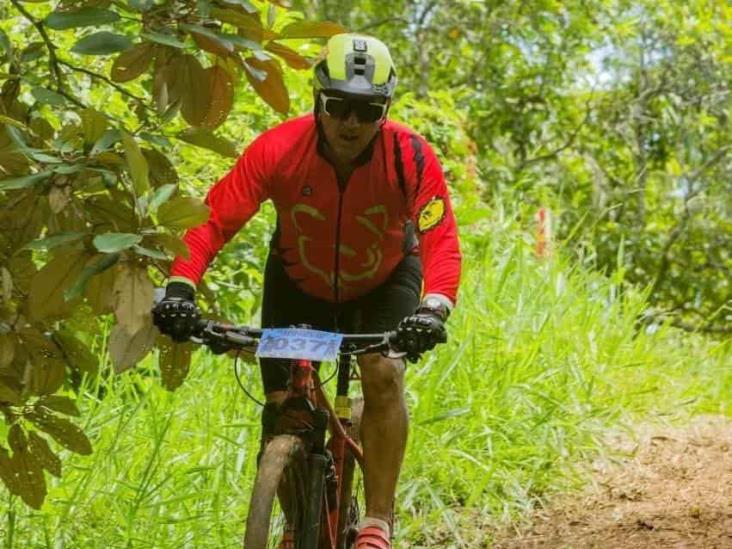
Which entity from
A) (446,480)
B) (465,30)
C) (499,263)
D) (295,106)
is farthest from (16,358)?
(465,30)

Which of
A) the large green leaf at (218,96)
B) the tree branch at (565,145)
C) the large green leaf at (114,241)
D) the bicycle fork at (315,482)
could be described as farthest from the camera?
the tree branch at (565,145)

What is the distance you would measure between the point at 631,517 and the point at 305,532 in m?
2.50

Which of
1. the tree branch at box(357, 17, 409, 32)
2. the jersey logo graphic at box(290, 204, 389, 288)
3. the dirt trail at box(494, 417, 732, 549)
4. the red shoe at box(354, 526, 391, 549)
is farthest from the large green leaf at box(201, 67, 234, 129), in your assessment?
the tree branch at box(357, 17, 409, 32)

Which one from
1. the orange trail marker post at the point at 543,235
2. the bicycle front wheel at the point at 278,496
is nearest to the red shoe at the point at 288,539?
the bicycle front wheel at the point at 278,496

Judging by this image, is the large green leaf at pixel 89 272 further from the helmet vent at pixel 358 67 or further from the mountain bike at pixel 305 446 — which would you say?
the helmet vent at pixel 358 67

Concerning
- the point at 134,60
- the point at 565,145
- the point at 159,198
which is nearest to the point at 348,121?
the point at 134,60

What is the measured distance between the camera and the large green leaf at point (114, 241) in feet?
8.47

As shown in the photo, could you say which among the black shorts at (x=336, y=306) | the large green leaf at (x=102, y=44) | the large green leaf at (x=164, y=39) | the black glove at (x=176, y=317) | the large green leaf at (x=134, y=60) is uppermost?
the large green leaf at (x=164, y=39)

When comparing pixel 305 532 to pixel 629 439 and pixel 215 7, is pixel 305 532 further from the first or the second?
pixel 629 439

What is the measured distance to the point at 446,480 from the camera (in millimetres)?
5973

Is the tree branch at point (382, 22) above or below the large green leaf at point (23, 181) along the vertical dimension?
below

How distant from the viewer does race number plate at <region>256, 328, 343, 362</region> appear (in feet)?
11.0

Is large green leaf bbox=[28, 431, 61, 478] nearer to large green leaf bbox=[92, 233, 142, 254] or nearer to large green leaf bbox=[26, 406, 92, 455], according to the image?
large green leaf bbox=[26, 406, 92, 455]

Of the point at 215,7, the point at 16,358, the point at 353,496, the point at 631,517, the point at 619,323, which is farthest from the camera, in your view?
the point at 619,323
